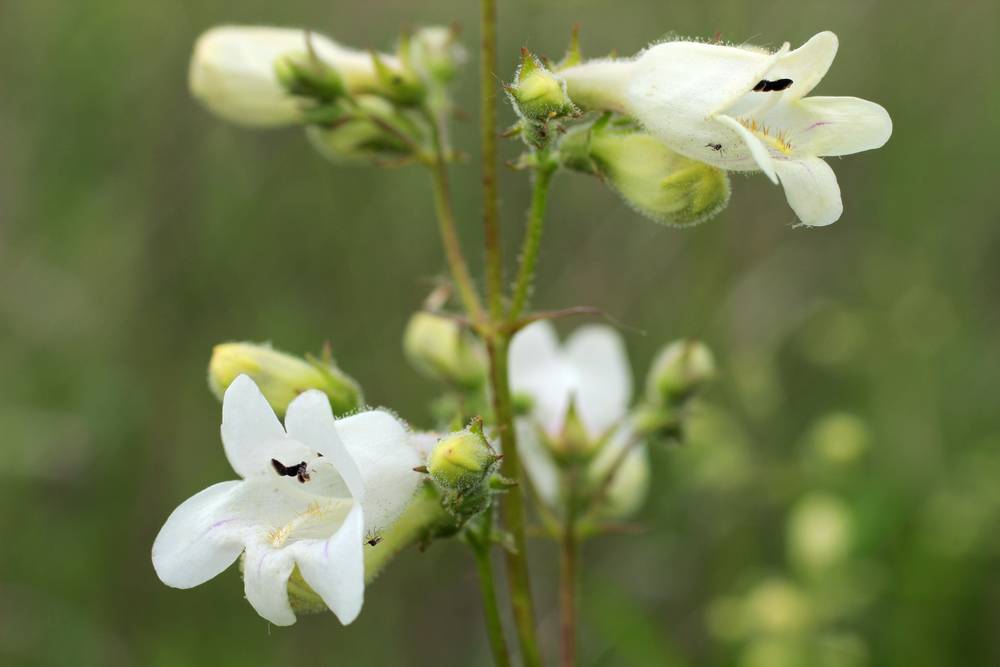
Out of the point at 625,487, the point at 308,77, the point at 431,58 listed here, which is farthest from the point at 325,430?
the point at 625,487

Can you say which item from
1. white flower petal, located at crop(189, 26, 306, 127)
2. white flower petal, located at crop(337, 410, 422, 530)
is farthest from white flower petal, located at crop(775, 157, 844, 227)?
white flower petal, located at crop(189, 26, 306, 127)

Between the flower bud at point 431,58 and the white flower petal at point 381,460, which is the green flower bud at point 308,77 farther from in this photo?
the white flower petal at point 381,460

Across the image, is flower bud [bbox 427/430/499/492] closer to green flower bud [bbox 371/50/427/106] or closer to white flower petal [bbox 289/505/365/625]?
white flower petal [bbox 289/505/365/625]

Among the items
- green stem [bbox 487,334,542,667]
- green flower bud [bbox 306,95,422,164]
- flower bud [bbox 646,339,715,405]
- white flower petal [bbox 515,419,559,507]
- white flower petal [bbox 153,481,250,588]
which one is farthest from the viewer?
white flower petal [bbox 515,419,559,507]

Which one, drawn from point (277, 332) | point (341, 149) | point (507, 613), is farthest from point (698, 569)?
point (341, 149)

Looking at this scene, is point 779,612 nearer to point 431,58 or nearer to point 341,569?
point 431,58

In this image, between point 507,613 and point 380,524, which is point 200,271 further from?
point 380,524
